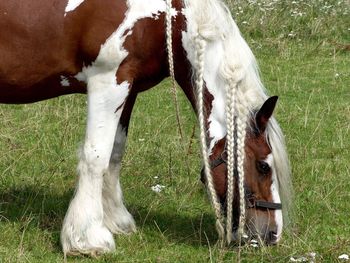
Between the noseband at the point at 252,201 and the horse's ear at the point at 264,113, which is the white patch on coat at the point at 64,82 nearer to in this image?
the noseband at the point at 252,201

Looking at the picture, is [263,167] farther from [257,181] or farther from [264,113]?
[264,113]

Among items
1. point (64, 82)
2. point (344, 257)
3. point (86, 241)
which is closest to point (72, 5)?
point (64, 82)

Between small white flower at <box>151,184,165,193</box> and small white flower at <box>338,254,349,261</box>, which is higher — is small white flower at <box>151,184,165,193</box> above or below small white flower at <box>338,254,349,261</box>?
below

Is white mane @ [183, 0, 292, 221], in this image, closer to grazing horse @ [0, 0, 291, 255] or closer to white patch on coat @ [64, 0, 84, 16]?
grazing horse @ [0, 0, 291, 255]

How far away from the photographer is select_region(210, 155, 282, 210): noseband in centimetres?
496

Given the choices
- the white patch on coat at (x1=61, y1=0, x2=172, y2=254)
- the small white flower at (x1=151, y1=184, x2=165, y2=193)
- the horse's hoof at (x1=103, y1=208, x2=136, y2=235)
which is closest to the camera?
the white patch on coat at (x1=61, y1=0, x2=172, y2=254)

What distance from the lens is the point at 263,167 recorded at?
4.97 meters

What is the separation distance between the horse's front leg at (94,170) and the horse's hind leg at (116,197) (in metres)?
0.35

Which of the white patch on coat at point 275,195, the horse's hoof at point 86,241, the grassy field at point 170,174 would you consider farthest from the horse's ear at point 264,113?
the horse's hoof at point 86,241

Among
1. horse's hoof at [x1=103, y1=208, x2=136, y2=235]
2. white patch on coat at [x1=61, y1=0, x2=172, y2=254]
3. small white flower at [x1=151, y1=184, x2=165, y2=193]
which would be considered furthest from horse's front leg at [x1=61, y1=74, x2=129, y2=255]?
small white flower at [x1=151, y1=184, x2=165, y2=193]

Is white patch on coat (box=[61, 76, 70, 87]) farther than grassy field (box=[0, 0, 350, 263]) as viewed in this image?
No

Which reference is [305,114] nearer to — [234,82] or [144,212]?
[144,212]

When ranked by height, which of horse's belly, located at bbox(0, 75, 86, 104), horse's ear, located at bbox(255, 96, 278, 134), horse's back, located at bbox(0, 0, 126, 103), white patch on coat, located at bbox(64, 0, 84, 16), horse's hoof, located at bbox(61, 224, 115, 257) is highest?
white patch on coat, located at bbox(64, 0, 84, 16)

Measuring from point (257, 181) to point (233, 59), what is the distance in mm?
673
